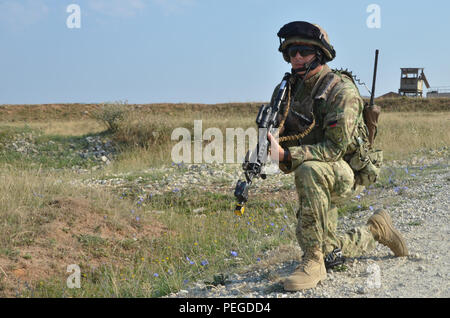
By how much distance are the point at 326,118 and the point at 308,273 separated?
3.50 feet

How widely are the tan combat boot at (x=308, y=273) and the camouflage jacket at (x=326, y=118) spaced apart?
0.62m

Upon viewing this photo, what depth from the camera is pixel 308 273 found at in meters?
3.00

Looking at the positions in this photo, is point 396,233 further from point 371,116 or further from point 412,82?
point 412,82

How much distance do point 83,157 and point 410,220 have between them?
12.8 meters

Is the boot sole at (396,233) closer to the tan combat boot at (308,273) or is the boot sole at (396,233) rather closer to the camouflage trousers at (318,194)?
the camouflage trousers at (318,194)

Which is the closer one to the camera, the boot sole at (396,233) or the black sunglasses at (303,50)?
the black sunglasses at (303,50)

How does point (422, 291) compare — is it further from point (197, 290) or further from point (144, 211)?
point (144, 211)

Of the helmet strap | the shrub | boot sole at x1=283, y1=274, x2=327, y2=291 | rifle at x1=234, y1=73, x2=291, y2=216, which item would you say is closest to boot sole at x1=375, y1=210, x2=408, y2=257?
boot sole at x1=283, y1=274, x2=327, y2=291

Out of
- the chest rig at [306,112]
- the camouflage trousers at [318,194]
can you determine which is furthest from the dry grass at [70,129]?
the camouflage trousers at [318,194]

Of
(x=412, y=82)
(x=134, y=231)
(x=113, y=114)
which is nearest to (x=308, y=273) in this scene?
(x=134, y=231)

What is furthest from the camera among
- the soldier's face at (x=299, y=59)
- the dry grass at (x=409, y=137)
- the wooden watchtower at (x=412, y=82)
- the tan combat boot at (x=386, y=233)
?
the wooden watchtower at (x=412, y=82)

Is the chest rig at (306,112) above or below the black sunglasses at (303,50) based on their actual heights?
below

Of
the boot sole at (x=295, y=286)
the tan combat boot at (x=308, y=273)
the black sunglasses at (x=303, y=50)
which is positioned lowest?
the boot sole at (x=295, y=286)

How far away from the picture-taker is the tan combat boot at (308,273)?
9.75ft
